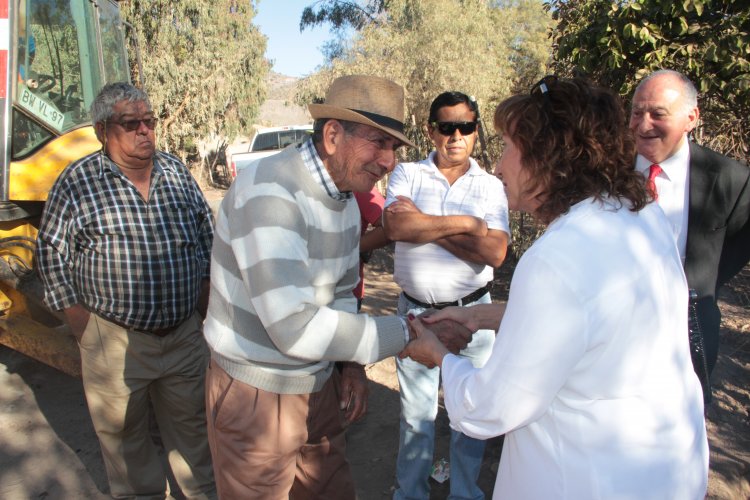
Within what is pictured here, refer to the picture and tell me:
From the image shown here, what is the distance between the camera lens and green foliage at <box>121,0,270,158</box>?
20359 millimetres

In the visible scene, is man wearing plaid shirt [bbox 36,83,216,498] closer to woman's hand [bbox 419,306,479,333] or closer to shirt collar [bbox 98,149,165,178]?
shirt collar [bbox 98,149,165,178]

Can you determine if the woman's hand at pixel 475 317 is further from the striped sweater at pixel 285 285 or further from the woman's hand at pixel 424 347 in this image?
the striped sweater at pixel 285 285

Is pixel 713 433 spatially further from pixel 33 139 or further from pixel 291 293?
pixel 33 139

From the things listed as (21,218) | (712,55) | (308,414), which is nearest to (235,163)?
(21,218)

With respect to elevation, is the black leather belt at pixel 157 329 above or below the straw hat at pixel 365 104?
below

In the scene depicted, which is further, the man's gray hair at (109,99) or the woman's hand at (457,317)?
the man's gray hair at (109,99)

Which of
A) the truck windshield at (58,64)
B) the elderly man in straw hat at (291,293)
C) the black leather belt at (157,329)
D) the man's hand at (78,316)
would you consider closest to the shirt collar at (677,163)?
the elderly man in straw hat at (291,293)

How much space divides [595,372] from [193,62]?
73.7ft

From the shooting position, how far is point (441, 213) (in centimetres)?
292

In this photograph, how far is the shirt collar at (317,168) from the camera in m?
1.94

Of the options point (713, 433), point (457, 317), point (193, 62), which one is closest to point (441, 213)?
point (457, 317)

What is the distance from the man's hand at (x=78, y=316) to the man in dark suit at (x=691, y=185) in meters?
2.69

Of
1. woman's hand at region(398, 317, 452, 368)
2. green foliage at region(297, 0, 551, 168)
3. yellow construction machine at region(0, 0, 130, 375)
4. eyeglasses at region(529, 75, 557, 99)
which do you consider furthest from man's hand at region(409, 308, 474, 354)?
green foliage at region(297, 0, 551, 168)

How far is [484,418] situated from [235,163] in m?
14.2
